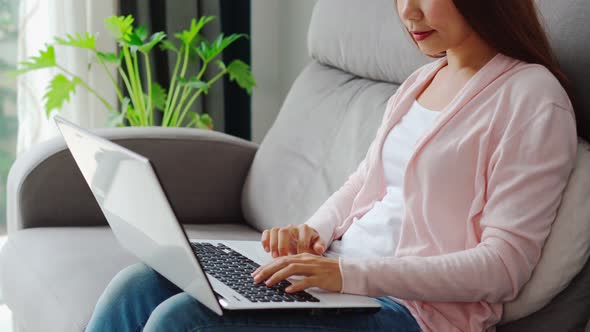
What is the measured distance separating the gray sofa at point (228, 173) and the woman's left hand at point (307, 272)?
0.49 meters

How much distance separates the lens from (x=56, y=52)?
112 inches

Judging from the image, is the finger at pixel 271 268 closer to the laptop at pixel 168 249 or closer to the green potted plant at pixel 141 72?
the laptop at pixel 168 249

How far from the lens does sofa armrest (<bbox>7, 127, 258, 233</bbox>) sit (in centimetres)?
200

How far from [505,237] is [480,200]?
0.07m

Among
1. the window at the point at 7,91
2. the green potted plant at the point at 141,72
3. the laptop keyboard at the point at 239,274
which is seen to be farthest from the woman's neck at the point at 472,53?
the window at the point at 7,91

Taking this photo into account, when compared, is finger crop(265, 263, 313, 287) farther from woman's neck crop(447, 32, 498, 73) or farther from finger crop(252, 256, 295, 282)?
woman's neck crop(447, 32, 498, 73)

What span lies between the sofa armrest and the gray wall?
1.04m

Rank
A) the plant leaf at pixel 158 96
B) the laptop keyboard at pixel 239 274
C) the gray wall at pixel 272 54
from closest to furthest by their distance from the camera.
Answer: the laptop keyboard at pixel 239 274
the plant leaf at pixel 158 96
the gray wall at pixel 272 54

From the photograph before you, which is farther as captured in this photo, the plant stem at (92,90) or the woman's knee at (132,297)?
the plant stem at (92,90)

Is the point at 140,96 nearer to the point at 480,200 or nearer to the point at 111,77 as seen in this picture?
the point at 111,77

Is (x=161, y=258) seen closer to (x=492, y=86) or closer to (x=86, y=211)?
(x=492, y=86)

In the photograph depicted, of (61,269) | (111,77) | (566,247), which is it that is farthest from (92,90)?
(566,247)

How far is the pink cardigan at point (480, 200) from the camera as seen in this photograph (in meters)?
Answer: 1.16

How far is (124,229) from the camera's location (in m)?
1.30
